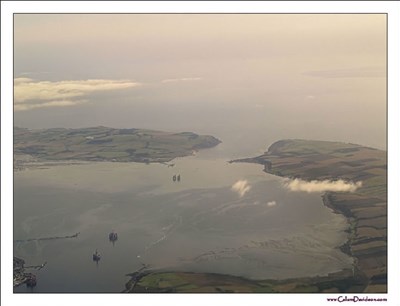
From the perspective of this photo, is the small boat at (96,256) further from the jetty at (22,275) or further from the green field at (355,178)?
the green field at (355,178)

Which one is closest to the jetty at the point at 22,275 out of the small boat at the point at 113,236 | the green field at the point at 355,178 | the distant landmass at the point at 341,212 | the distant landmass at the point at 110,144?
the small boat at the point at 113,236

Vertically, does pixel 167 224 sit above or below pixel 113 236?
above

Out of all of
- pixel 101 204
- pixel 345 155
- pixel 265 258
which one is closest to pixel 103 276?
pixel 101 204

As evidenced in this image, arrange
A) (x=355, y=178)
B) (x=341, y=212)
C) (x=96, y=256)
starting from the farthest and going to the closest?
(x=355, y=178) → (x=341, y=212) → (x=96, y=256)

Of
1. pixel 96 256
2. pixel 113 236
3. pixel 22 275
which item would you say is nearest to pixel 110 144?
pixel 113 236

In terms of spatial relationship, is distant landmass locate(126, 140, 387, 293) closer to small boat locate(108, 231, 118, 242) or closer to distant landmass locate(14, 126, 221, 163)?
small boat locate(108, 231, 118, 242)

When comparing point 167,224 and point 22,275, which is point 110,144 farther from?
point 22,275
